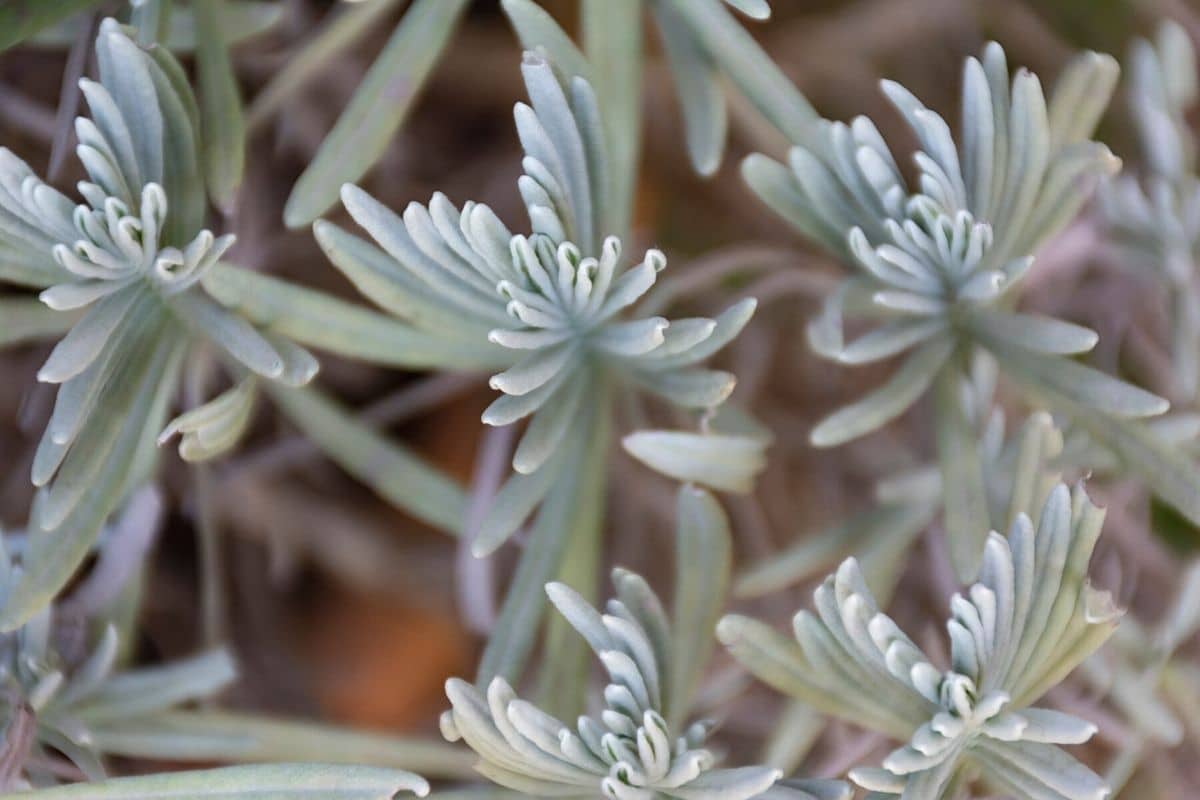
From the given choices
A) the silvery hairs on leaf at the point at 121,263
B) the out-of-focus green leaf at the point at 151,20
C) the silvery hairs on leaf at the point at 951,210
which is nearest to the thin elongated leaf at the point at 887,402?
the silvery hairs on leaf at the point at 951,210

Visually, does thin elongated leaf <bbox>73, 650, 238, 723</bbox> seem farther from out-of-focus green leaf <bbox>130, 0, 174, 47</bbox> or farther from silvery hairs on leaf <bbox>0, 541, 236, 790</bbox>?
out-of-focus green leaf <bbox>130, 0, 174, 47</bbox>

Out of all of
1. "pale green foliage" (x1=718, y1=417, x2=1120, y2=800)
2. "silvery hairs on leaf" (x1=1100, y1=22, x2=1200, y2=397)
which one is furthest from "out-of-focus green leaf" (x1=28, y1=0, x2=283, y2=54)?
"silvery hairs on leaf" (x1=1100, y1=22, x2=1200, y2=397)

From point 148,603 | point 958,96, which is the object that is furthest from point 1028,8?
point 148,603

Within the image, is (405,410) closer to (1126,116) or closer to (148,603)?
(148,603)

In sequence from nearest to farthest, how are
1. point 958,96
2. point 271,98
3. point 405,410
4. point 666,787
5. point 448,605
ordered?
point 666,787
point 271,98
point 405,410
point 448,605
point 958,96

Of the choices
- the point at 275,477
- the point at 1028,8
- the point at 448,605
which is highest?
the point at 1028,8

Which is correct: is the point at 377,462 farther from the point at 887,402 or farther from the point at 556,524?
the point at 887,402

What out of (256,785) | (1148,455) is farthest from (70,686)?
(1148,455)
